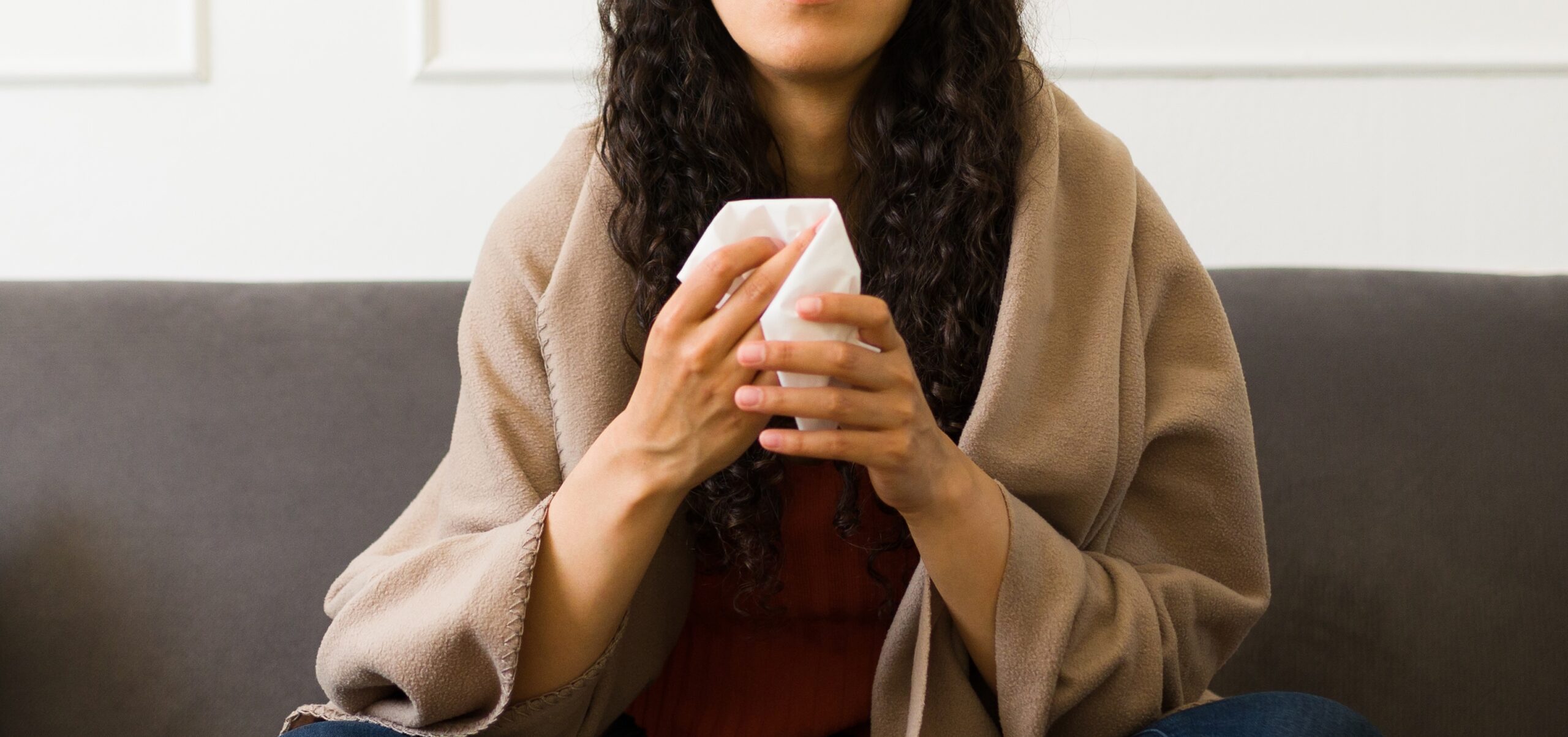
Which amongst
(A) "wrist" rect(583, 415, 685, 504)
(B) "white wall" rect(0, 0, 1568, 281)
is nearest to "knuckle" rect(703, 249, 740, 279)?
(A) "wrist" rect(583, 415, 685, 504)

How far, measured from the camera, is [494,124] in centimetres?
→ 148

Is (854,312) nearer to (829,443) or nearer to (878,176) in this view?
(829,443)

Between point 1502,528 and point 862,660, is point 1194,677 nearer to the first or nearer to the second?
point 862,660

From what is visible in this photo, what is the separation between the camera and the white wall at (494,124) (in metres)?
1.43

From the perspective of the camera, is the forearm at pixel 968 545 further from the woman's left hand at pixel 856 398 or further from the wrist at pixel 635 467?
the wrist at pixel 635 467

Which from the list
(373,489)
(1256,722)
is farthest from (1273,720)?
(373,489)

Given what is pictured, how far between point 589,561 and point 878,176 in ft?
1.23

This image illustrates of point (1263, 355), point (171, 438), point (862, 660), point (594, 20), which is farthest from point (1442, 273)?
point (171, 438)

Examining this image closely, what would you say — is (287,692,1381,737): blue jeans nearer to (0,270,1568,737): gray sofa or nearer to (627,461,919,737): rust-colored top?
(627,461,919,737): rust-colored top

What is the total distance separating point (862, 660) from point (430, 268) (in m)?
0.82

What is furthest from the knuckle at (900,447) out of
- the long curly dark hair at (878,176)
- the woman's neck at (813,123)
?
the woman's neck at (813,123)

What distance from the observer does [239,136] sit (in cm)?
149

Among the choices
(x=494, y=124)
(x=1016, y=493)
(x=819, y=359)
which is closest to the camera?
(x=819, y=359)

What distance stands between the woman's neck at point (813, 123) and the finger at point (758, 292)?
28 cm
